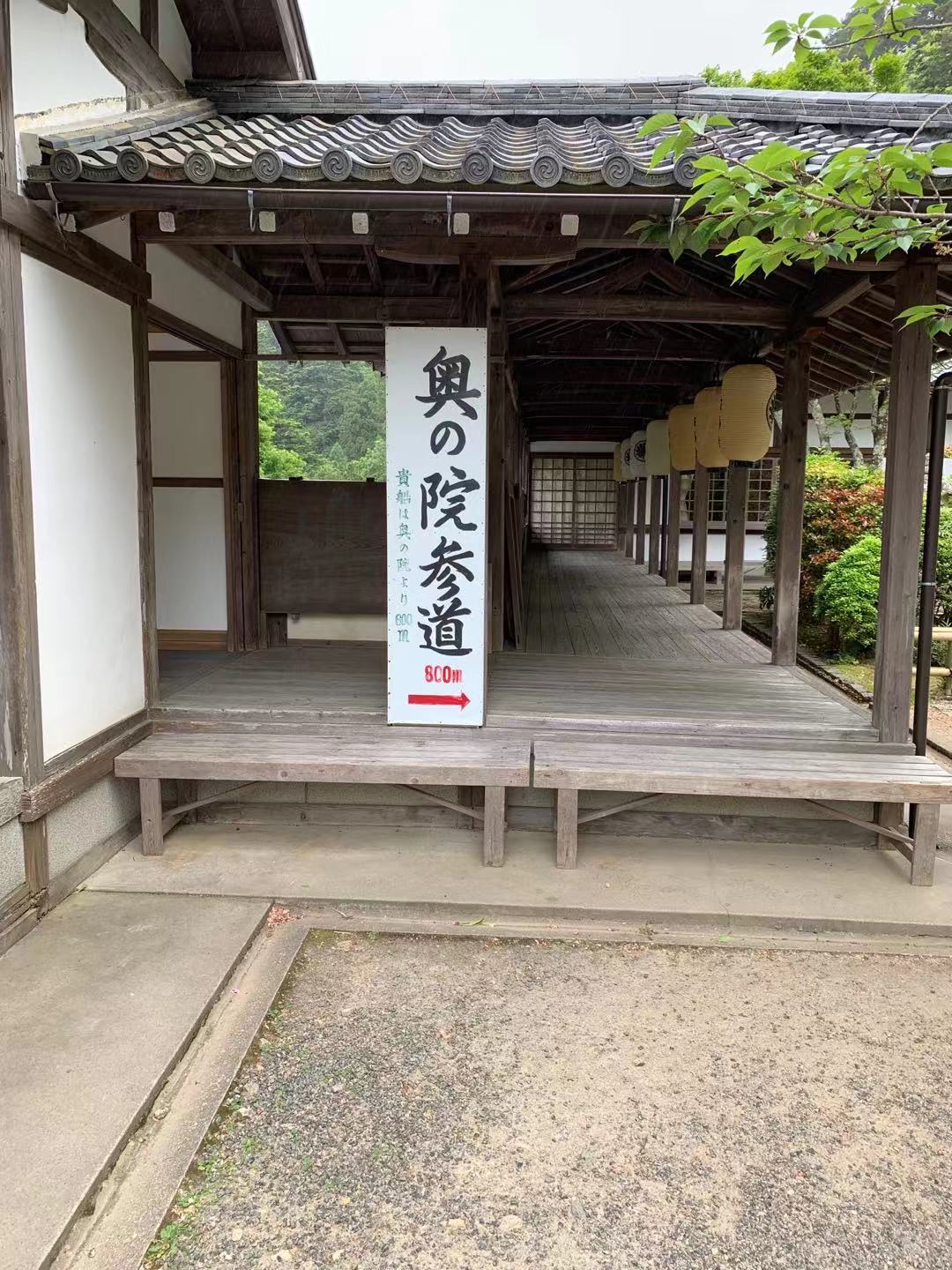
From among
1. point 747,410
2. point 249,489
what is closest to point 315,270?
point 249,489

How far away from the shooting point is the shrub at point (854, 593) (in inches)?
372

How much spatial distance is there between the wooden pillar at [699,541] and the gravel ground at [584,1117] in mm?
7074

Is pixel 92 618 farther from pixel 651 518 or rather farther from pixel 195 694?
pixel 651 518

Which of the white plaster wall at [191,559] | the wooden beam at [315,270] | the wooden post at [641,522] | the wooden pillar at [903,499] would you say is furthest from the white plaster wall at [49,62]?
the wooden post at [641,522]

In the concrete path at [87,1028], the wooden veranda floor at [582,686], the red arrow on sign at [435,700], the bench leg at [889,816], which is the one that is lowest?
the concrete path at [87,1028]

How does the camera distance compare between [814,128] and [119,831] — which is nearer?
[119,831]

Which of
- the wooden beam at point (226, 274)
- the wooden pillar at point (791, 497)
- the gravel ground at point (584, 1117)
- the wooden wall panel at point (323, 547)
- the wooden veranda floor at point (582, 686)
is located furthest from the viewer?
the wooden wall panel at point (323, 547)

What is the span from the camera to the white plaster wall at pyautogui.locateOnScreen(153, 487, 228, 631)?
7336mm

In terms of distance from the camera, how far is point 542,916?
4.22 meters

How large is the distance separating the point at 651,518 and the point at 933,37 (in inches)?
738

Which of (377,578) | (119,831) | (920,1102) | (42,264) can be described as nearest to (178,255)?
(42,264)

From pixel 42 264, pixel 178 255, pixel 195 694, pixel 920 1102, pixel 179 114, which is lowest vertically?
pixel 920 1102

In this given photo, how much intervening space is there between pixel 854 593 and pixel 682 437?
2.68 meters

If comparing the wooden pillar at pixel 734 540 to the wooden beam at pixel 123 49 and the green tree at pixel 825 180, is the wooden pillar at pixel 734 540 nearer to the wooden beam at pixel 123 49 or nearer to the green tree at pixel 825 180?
the green tree at pixel 825 180
